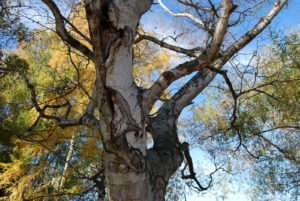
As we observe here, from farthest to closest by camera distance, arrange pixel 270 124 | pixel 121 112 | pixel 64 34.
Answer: pixel 270 124
pixel 64 34
pixel 121 112

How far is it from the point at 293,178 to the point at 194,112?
2663 millimetres

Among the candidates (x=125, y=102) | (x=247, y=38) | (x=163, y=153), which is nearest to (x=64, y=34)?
(x=125, y=102)

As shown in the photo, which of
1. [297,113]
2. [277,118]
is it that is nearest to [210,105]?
[277,118]

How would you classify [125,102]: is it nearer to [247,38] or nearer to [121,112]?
[121,112]

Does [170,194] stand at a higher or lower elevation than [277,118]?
lower

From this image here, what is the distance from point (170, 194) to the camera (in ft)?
20.1

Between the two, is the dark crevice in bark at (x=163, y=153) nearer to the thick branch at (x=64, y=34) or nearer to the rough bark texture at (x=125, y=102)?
the rough bark texture at (x=125, y=102)

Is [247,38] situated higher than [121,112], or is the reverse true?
[247,38]

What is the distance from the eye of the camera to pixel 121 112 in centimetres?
129

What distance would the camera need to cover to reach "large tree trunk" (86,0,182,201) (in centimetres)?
126

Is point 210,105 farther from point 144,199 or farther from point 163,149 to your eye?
point 144,199

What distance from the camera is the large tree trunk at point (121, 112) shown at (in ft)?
4.15

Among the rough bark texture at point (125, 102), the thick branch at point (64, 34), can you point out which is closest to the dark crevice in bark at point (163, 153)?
the rough bark texture at point (125, 102)

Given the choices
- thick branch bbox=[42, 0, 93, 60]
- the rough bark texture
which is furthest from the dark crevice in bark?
thick branch bbox=[42, 0, 93, 60]
